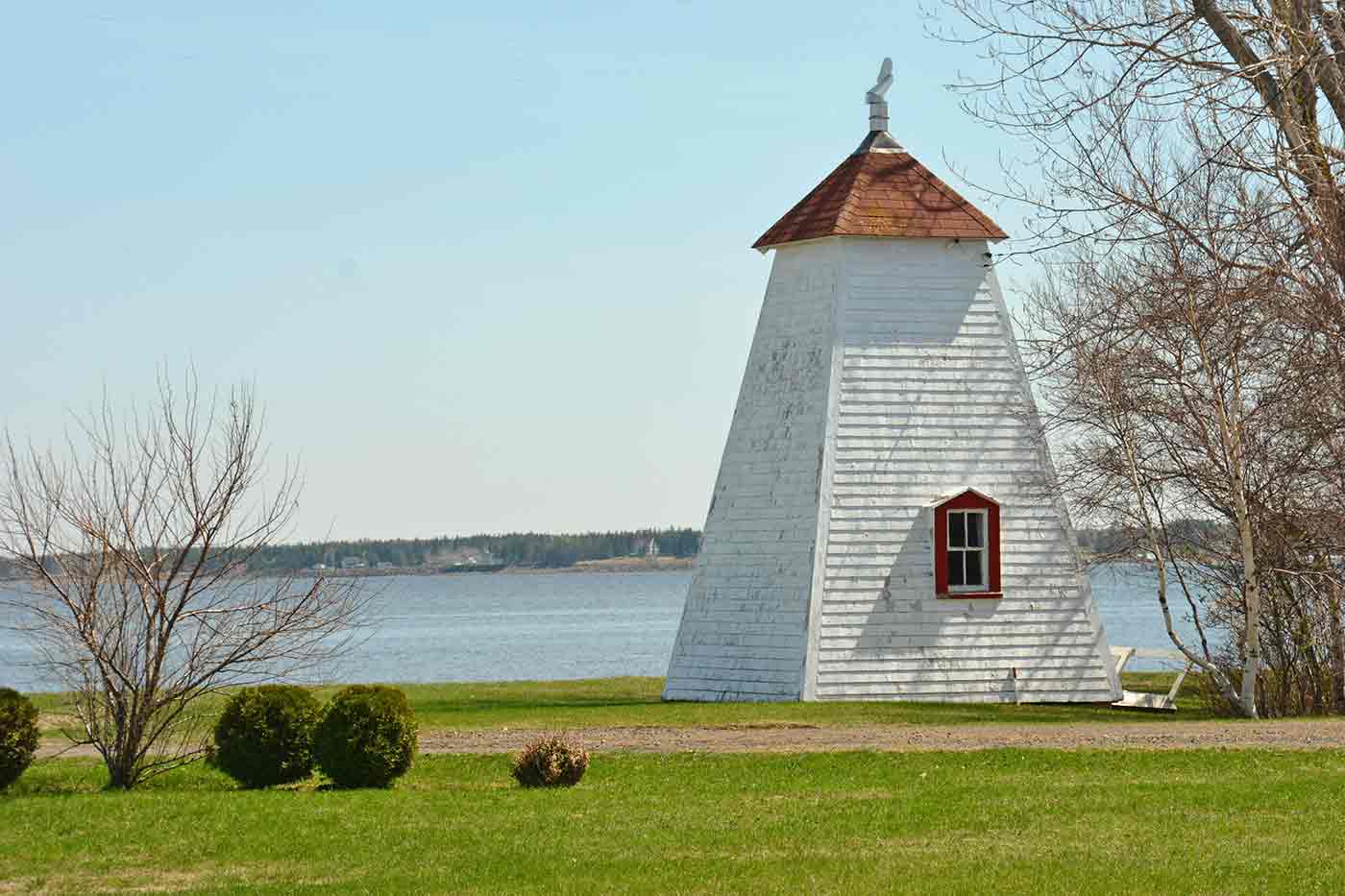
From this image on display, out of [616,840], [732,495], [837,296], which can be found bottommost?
[616,840]

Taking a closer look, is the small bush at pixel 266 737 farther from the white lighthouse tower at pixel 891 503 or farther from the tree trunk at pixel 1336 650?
the tree trunk at pixel 1336 650

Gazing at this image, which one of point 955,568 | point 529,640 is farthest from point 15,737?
point 529,640

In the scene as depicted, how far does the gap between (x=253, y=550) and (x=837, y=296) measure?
1180cm

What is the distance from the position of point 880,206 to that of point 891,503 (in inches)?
185

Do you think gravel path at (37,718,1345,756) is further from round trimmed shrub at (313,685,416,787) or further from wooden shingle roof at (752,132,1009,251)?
wooden shingle roof at (752,132,1009,251)

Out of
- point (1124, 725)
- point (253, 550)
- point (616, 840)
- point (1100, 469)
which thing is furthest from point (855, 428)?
point (616, 840)

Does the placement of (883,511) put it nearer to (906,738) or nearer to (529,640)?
(906,738)

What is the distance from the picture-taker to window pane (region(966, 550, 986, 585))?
27.5 m

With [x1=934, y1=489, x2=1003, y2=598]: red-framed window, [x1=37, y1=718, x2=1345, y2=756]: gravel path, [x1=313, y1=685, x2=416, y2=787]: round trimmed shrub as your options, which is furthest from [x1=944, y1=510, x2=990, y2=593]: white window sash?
[x1=313, y1=685, x2=416, y2=787]: round trimmed shrub

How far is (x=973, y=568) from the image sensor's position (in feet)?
90.4

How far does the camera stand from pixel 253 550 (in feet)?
61.1

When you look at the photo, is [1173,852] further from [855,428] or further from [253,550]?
[855,428]

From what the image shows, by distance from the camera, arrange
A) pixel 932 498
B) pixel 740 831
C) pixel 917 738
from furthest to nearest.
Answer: pixel 932 498, pixel 917 738, pixel 740 831

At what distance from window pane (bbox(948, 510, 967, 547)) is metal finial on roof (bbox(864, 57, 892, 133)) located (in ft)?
22.1
